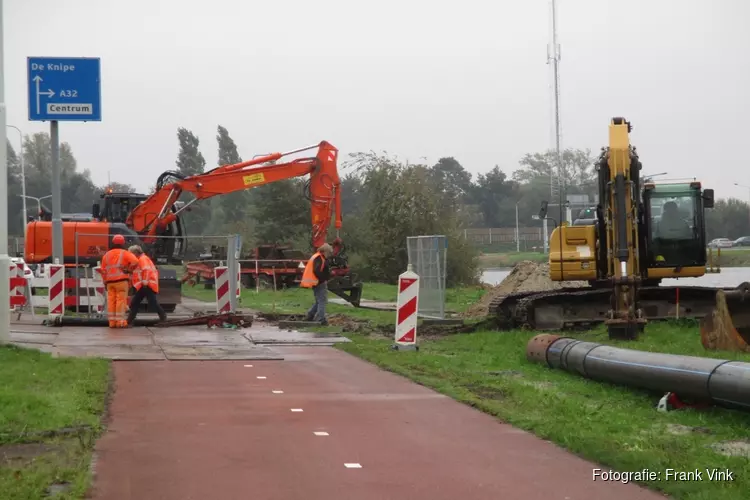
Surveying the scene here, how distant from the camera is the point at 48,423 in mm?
9195

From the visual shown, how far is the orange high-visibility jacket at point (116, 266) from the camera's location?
20.5 metres

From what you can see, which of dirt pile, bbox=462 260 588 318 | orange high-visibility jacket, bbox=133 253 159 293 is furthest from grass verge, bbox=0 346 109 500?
dirt pile, bbox=462 260 588 318

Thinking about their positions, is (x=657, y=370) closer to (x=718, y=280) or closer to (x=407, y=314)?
(x=407, y=314)

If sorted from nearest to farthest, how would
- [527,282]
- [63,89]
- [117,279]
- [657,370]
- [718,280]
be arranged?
[657,370], [117,279], [63,89], [527,282], [718,280]

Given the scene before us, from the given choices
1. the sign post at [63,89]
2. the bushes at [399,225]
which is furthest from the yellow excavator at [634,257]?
the bushes at [399,225]

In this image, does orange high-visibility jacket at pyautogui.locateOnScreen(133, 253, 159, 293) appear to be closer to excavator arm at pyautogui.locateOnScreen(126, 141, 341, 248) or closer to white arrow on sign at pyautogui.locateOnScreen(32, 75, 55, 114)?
white arrow on sign at pyautogui.locateOnScreen(32, 75, 55, 114)

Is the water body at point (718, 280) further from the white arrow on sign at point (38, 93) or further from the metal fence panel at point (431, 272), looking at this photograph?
the white arrow on sign at point (38, 93)

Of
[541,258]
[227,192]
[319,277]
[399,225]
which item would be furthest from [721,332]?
[541,258]

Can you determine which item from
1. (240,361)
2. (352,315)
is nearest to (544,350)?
(240,361)

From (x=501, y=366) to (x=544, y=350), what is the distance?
67 cm

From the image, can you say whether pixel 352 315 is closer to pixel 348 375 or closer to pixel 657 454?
pixel 348 375

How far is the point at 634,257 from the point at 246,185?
43.8 feet

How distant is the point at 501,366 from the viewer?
570 inches

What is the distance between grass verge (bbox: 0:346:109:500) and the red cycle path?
20 cm
